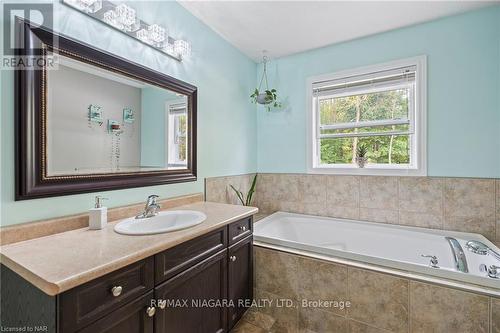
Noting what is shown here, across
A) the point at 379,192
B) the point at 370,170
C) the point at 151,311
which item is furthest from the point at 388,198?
the point at 151,311

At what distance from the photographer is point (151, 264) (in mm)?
982

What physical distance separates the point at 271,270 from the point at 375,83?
81.3 inches

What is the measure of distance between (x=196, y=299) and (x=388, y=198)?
198cm

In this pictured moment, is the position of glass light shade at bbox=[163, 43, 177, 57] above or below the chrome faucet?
above

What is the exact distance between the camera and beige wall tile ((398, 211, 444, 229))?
6.78 ft

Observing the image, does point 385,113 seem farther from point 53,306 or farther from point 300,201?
point 53,306

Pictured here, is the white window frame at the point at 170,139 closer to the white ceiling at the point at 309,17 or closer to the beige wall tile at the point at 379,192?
the white ceiling at the point at 309,17

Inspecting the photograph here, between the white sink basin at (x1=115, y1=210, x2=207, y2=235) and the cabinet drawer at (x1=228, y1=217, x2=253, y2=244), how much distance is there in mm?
211

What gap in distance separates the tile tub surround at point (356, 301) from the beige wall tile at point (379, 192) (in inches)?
38.8

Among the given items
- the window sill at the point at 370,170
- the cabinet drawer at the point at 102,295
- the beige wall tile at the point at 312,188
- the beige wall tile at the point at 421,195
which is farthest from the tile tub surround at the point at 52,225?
the beige wall tile at the point at 421,195

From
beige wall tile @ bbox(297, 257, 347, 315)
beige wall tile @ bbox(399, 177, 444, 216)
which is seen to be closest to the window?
beige wall tile @ bbox(297, 257, 347, 315)

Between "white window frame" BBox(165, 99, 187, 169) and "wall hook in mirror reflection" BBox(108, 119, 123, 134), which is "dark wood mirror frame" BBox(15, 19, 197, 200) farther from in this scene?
"white window frame" BBox(165, 99, 187, 169)

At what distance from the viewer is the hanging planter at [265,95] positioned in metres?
2.67

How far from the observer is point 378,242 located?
220cm
